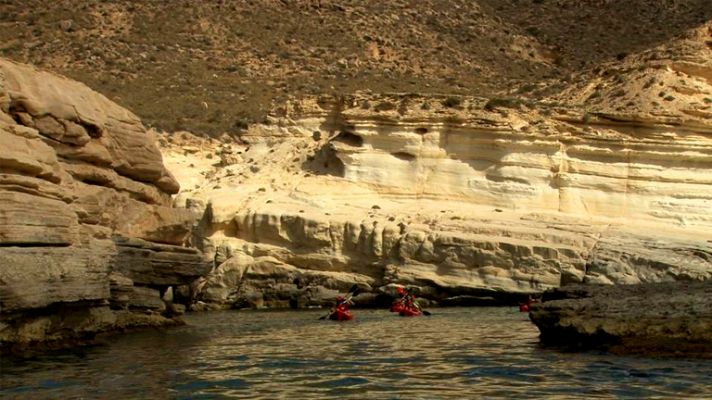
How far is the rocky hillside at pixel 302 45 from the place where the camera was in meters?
52.4

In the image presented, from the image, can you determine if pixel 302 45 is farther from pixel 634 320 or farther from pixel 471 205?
pixel 634 320

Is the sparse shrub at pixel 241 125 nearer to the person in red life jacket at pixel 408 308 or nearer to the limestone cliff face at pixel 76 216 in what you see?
the limestone cliff face at pixel 76 216

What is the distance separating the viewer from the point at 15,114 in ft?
62.0

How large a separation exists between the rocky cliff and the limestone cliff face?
7.04 meters

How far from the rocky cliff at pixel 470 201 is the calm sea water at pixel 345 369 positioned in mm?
8196

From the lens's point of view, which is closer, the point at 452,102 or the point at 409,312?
the point at 409,312

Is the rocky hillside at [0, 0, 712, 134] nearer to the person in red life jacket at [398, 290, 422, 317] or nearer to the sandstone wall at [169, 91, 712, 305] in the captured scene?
the sandstone wall at [169, 91, 712, 305]

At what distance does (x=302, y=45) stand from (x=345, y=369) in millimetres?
46337

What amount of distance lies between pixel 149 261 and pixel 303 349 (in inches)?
225

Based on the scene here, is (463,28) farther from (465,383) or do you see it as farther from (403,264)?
(465,383)

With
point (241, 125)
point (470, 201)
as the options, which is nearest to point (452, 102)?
point (470, 201)

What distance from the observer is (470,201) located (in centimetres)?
3334

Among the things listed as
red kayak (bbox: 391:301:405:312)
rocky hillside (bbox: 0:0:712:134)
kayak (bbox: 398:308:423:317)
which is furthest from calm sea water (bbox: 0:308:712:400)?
rocky hillside (bbox: 0:0:712:134)

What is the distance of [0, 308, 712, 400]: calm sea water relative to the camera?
13188mm
